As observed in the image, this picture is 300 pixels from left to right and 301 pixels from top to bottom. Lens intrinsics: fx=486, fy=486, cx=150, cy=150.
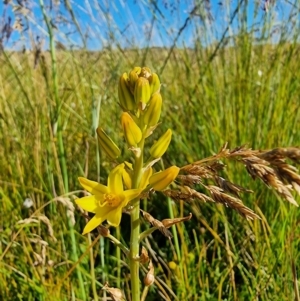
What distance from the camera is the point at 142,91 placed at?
76cm

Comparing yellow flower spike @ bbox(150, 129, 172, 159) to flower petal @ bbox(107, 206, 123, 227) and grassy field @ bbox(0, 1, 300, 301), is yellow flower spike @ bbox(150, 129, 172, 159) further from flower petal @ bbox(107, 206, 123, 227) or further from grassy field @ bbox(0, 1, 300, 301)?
grassy field @ bbox(0, 1, 300, 301)

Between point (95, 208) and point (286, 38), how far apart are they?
5.81ft

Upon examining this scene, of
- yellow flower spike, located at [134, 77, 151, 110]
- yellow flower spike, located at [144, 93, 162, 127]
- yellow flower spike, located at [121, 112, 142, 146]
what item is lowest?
yellow flower spike, located at [121, 112, 142, 146]

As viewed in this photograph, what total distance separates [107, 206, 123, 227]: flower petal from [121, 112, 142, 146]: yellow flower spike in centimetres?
10

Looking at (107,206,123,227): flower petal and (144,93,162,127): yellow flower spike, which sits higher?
(144,93,162,127): yellow flower spike

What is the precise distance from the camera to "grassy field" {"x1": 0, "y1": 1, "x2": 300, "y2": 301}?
137 centimetres

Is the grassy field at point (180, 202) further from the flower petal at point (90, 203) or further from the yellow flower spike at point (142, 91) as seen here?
the yellow flower spike at point (142, 91)

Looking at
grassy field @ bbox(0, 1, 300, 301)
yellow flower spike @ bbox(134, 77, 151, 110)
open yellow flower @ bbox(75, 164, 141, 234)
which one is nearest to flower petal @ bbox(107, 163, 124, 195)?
open yellow flower @ bbox(75, 164, 141, 234)

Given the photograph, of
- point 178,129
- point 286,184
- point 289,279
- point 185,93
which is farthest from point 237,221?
point 286,184

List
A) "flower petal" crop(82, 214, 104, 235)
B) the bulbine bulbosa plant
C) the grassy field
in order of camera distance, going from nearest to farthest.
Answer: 1. the bulbine bulbosa plant
2. "flower petal" crop(82, 214, 104, 235)
3. the grassy field

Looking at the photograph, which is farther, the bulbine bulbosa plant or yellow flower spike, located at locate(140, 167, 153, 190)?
yellow flower spike, located at locate(140, 167, 153, 190)

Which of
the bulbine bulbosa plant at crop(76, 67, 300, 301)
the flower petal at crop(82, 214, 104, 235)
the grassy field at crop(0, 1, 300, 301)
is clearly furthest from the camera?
the grassy field at crop(0, 1, 300, 301)

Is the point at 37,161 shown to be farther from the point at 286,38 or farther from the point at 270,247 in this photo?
the point at 286,38

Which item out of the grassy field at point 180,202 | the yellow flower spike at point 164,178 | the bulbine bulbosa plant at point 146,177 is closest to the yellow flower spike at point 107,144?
the bulbine bulbosa plant at point 146,177
